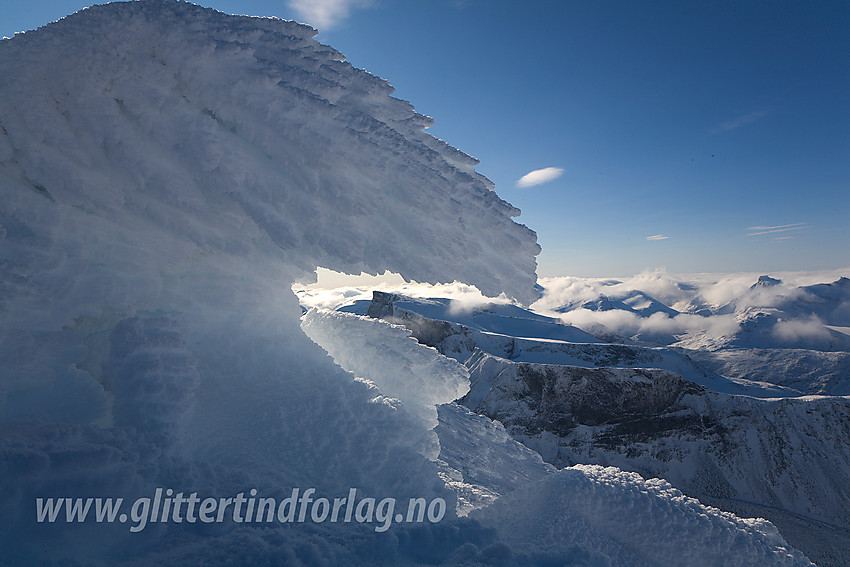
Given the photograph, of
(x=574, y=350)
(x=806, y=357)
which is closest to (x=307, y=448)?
(x=574, y=350)

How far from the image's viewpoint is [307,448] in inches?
180

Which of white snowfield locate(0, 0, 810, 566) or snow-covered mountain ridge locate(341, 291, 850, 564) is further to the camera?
snow-covered mountain ridge locate(341, 291, 850, 564)

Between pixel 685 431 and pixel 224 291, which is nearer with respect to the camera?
pixel 224 291

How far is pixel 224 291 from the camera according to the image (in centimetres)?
570

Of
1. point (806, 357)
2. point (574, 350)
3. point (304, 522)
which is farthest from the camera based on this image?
point (806, 357)

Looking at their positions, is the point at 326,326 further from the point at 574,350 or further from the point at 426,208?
the point at 574,350

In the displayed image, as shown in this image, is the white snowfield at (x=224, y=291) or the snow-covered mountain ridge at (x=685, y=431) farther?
the snow-covered mountain ridge at (x=685, y=431)

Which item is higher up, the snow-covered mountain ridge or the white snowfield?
the white snowfield

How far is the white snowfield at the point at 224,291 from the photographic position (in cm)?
349

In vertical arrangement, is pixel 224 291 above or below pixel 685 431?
above

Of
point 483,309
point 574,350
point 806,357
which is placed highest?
point 483,309

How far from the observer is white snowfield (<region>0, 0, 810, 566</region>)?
3494mm

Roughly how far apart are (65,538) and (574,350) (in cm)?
8986

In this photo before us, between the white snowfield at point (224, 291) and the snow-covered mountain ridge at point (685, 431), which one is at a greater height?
the white snowfield at point (224, 291)
